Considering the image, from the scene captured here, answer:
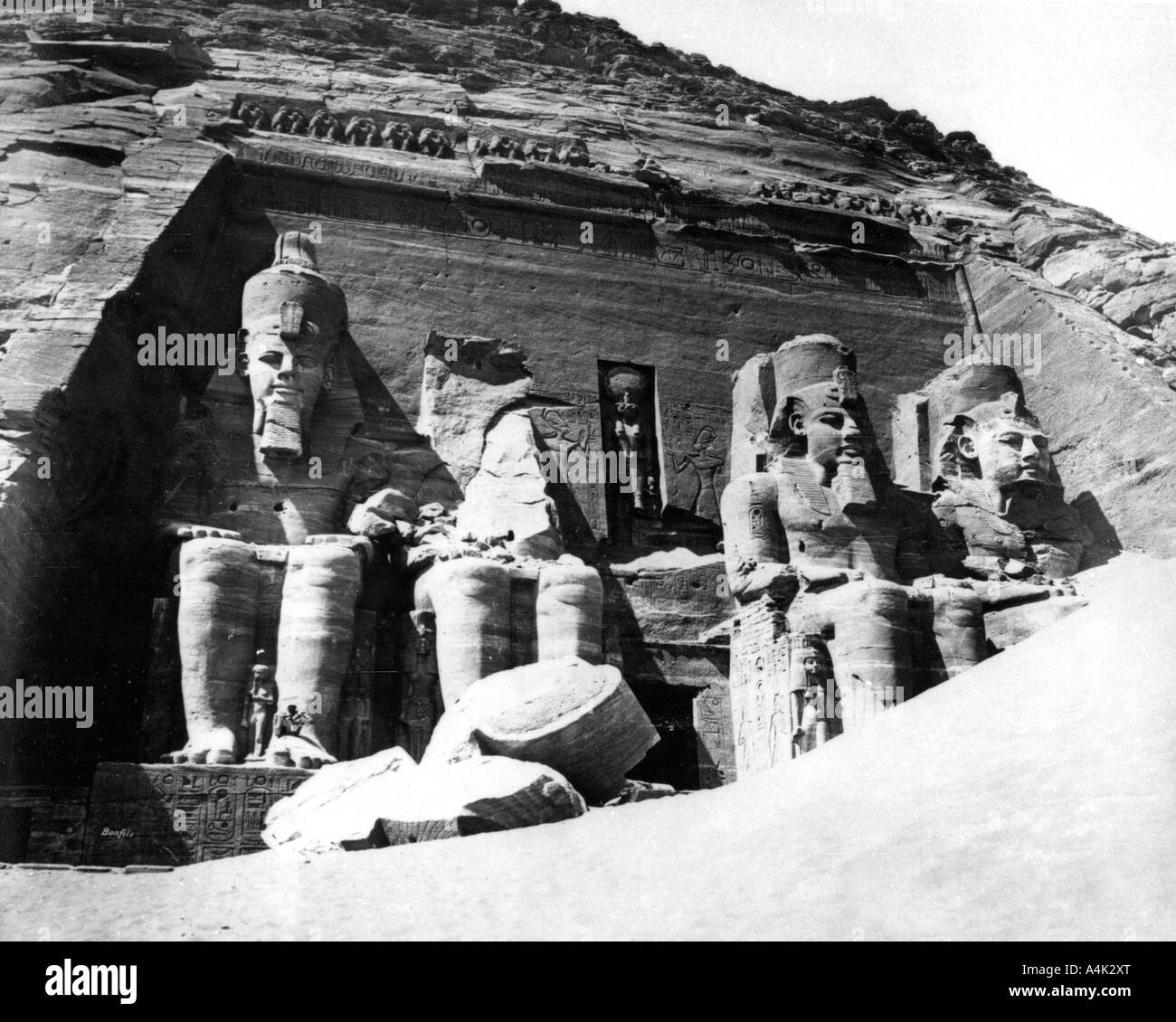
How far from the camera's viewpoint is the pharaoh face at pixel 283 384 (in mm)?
9195

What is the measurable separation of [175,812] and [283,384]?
3478 mm

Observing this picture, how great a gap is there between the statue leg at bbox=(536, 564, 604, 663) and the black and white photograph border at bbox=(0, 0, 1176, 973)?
0.03 meters

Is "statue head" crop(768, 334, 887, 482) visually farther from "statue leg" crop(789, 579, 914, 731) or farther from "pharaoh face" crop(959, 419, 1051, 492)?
"statue leg" crop(789, 579, 914, 731)

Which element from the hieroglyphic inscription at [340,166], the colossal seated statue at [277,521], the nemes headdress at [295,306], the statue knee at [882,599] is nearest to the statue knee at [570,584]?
the colossal seated statue at [277,521]

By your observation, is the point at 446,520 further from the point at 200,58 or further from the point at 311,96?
the point at 200,58

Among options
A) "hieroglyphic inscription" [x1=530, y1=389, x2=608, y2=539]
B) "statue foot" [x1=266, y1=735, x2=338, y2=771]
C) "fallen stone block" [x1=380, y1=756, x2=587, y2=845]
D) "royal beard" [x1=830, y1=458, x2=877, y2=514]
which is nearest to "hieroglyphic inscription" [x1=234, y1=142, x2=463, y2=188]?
"hieroglyphic inscription" [x1=530, y1=389, x2=608, y2=539]

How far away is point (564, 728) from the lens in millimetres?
6430

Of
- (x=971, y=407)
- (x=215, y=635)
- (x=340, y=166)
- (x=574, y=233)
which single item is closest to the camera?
(x=215, y=635)

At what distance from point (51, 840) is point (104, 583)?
6.90ft

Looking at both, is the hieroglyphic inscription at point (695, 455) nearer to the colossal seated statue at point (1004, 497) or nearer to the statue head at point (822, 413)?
the statue head at point (822, 413)

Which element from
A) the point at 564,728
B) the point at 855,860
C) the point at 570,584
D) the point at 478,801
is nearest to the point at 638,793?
the point at 564,728

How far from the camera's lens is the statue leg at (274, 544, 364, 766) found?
7926 millimetres

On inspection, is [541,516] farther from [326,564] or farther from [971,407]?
[971,407]

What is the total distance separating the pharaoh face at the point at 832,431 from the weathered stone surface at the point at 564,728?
12.9 ft
